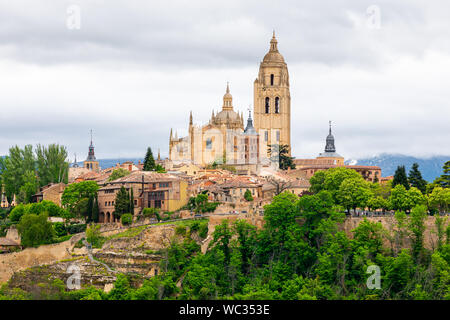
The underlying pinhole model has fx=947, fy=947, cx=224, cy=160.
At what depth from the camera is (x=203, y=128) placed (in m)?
127

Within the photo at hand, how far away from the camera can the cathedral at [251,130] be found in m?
123

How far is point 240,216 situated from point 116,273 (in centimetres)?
931

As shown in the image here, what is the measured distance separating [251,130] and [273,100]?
45.2ft

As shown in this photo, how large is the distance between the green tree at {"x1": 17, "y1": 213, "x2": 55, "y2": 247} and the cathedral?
3935 cm

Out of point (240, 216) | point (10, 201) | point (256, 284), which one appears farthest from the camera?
point (10, 201)

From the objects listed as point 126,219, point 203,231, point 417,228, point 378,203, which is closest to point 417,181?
point 378,203

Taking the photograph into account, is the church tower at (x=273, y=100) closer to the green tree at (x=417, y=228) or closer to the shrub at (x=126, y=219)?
the shrub at (x=126, y=219)

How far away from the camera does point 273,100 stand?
138 m

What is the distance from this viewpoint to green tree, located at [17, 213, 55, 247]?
71.4m

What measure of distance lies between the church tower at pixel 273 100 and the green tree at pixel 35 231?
216ft

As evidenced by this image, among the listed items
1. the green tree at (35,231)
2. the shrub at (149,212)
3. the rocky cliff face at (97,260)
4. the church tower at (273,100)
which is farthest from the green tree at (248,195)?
the church tower at (273,100)

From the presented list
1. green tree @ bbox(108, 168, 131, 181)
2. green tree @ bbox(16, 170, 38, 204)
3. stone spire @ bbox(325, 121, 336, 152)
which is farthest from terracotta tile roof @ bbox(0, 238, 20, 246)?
→ stone spire @ bbox(325, 121, 336, 152)
